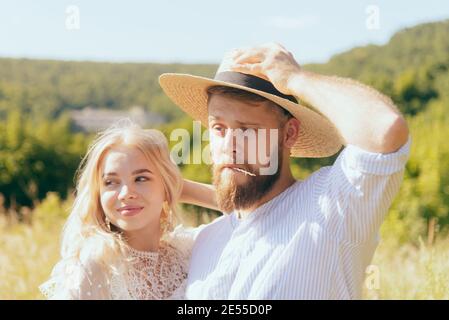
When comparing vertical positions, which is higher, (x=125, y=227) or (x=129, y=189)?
(x=129, y=189)

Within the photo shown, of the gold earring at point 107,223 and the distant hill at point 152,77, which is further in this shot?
the distant hill at point 152,77

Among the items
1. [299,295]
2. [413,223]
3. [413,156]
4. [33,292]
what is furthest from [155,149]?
[413,156]

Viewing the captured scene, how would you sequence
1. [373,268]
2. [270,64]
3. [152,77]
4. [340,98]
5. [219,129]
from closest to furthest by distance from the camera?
[340,98]
[270,64]
[219,129]
[373,268]
[152,77]

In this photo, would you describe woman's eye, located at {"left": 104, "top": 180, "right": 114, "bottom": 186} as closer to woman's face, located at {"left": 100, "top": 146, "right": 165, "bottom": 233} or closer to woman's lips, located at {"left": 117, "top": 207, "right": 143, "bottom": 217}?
woman's face, located at {"left": 100, "top": 146, "right": 165, "bottom": 233}

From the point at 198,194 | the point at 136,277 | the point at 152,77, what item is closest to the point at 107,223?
the point at 136,277

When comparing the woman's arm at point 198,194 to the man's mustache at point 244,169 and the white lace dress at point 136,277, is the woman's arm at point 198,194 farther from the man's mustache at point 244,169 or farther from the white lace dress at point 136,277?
the man's mustache at point 244,169

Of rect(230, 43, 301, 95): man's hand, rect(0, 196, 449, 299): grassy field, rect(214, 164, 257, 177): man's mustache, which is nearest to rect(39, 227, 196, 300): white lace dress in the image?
rect(214, 164, 257, 177): man's mustache

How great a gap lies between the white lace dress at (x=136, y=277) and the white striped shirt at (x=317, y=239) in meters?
0.19

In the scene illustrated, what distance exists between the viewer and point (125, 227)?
2.34 meters

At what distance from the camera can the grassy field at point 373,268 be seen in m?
3.42

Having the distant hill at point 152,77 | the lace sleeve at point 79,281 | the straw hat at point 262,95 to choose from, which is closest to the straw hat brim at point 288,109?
the straw hat at point 262,95

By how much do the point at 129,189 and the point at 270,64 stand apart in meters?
0.63

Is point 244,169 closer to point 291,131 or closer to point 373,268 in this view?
point 291,131

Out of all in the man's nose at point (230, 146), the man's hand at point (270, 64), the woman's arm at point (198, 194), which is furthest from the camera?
the woman's arm at point (198, 194)
